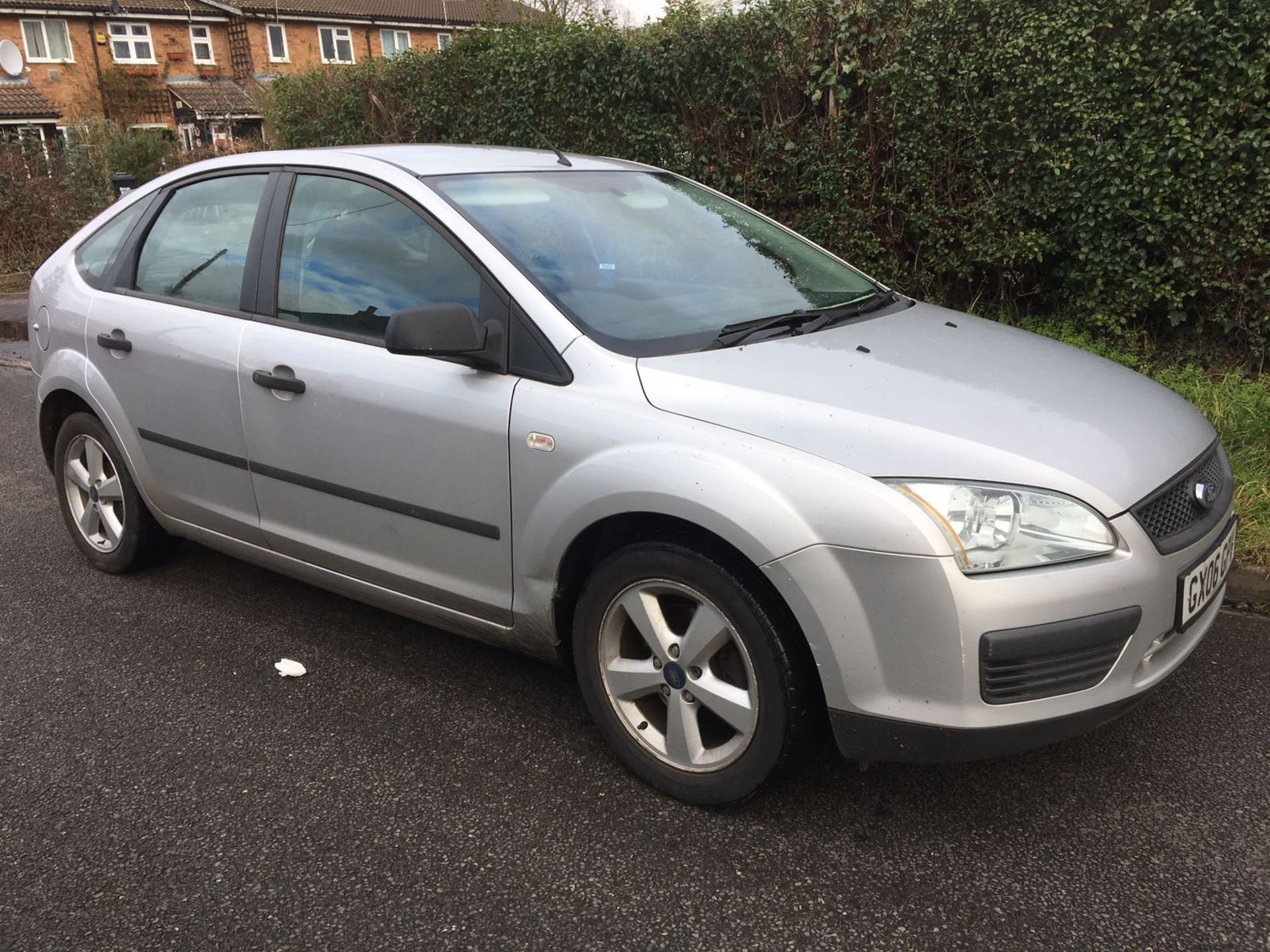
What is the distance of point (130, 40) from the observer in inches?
1528

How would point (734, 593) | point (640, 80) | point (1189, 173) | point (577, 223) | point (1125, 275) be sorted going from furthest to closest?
point (640, 80) < point (1125, 275) < point (1189, 173) < point (577, 223) < point (734, 593)

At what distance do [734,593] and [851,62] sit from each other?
5.07 metres

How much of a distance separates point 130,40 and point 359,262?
42315 millimetres

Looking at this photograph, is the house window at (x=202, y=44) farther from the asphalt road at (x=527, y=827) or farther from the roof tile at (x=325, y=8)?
the asphalt road at (x=527, y=827)

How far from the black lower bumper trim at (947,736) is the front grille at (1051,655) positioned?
0.08 metres

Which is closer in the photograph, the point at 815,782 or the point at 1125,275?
the point at 815,782

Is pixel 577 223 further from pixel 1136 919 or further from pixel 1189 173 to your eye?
pixel 1189 173

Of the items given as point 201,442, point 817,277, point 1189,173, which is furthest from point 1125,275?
point 201,442

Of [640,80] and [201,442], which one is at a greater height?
[640,80]

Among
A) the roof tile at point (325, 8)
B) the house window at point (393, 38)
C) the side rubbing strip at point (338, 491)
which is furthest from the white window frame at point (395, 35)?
the side rubbing strip at point (338, 491)

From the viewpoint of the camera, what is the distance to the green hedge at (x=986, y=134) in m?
5.49

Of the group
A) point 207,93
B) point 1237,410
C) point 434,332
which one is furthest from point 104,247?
point 207,93

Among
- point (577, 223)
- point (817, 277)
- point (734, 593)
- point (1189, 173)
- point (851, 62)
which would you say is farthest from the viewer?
point (851, 62)

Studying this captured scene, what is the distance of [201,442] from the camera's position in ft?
12.2
